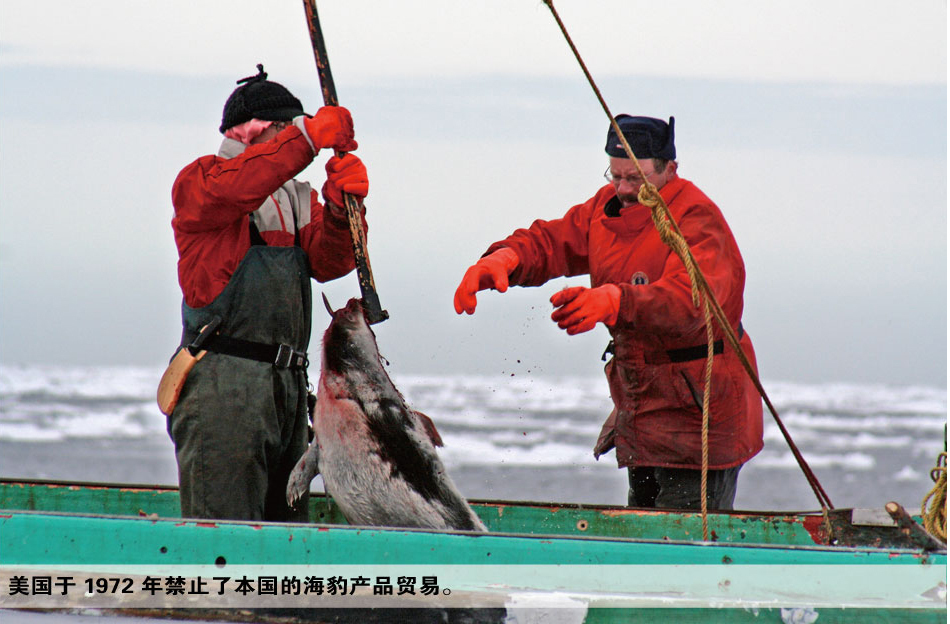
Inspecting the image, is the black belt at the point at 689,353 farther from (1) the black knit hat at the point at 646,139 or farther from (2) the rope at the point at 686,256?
(1) the black knit hat at the point at 646,139

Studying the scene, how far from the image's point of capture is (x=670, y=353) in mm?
Answer: 3717

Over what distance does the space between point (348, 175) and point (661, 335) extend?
118cm

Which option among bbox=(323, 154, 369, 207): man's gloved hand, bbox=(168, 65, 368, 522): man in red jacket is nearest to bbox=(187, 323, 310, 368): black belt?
bbox=(168, 65, 368, 522): man in red jacket

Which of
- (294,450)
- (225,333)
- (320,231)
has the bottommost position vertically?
(294,450)

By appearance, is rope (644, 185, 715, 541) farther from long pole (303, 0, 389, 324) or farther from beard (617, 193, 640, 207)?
long pole (303, 0, 389, 324)

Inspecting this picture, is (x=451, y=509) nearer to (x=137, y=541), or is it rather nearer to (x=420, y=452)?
(x=420, y=452)

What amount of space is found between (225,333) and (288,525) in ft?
2.78

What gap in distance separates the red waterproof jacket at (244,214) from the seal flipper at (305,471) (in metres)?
0.60

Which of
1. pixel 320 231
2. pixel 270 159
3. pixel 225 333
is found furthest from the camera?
pixel 320 231

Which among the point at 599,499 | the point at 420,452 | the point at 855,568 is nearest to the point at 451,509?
the point at 420,452

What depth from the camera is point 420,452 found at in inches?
131

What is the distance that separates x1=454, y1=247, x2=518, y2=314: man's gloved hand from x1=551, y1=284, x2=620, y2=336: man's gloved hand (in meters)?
0.34

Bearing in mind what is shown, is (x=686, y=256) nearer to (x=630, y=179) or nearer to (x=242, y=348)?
(x=630, y=179)

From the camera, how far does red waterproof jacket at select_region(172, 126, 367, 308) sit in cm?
324
